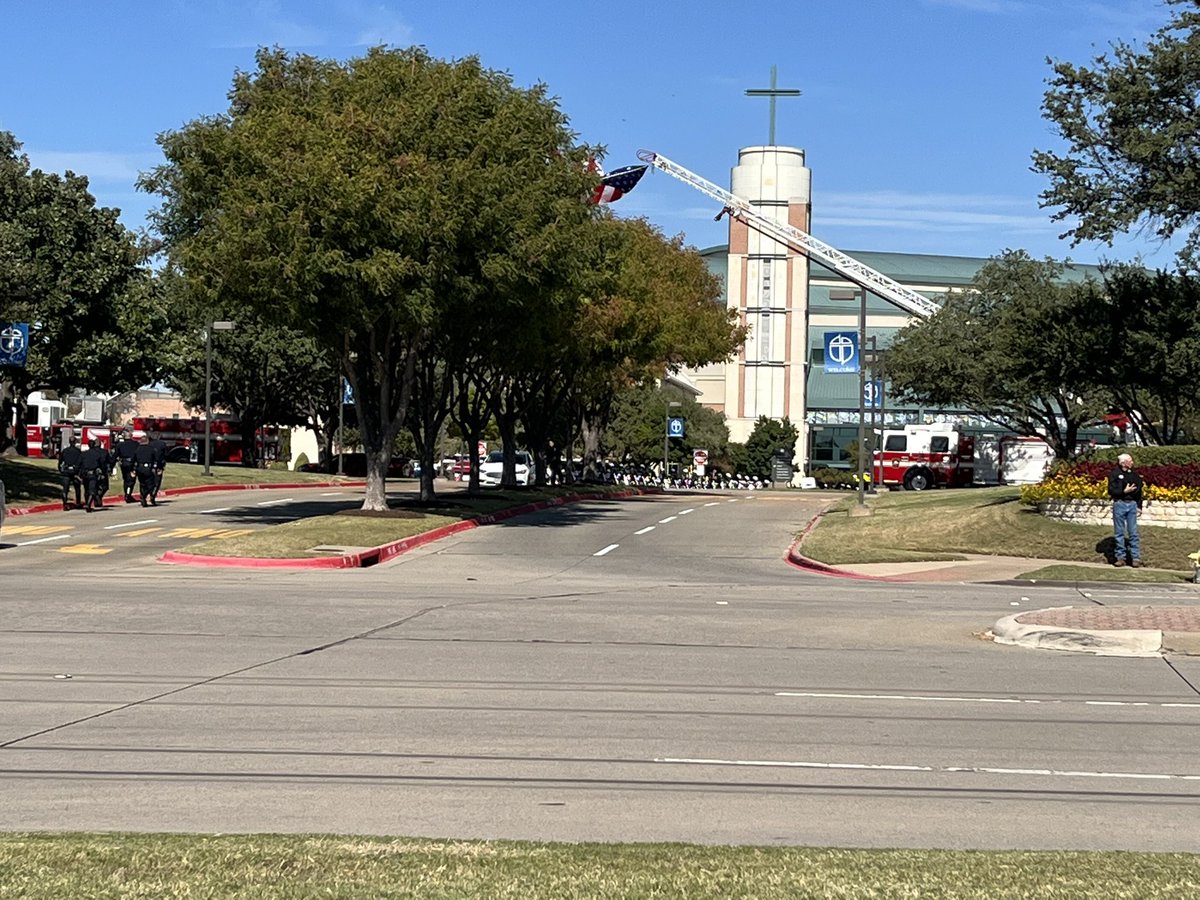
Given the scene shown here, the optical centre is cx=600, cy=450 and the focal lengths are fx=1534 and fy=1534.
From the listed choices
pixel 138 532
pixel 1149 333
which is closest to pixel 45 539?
pixel 138 532

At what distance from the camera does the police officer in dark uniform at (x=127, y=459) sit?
41594 millimetres

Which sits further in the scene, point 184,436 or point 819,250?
point 819,250

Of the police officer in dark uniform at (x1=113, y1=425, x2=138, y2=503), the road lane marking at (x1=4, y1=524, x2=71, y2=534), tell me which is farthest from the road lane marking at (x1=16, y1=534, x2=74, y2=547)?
the police officer in dark uniform at (x1=113, y1=425, x2=138, y2=503)

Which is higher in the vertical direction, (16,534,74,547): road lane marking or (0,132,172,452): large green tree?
(0,132,172,452): large green tree

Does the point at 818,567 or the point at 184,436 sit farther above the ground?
the point at 184,436

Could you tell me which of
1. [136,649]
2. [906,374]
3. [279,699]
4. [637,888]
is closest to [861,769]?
[637,888]

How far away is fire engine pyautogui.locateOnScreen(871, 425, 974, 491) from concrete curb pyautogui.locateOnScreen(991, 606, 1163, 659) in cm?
5685

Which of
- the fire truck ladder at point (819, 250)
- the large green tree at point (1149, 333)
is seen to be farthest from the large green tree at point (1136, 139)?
the fire truck ladder at point (819, 250)

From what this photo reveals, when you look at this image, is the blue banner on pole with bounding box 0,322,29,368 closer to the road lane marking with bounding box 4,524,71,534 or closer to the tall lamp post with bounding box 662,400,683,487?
the road lane marking with bounding box 4,524,71,534

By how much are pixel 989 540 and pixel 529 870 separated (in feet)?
88.3

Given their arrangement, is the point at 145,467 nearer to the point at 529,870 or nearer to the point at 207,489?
the point at 207,489

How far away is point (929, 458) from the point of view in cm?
7312

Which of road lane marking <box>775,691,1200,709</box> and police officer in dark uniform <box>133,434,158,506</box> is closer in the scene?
road lane marking <box>775,691,1200,709</box>

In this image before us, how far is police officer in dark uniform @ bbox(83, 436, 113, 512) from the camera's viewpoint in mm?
39019
